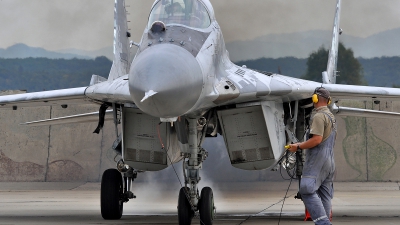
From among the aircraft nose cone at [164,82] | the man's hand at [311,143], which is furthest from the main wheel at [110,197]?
the man's hand at [311,143]

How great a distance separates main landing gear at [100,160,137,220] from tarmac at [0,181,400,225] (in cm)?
15

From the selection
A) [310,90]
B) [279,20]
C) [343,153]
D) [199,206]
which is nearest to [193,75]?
[199,206]

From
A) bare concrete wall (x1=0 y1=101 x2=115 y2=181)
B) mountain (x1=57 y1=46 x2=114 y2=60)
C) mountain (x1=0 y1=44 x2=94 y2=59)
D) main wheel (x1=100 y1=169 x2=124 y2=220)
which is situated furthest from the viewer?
mountain (x1=0 y1=44 x2=94 y2=59)

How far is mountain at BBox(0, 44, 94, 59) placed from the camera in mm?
21263

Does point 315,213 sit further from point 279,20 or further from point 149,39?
point 279,20

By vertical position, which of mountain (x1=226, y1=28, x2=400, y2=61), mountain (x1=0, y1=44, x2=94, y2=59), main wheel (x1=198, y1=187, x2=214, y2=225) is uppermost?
mountain (x1=0, y1=44, x2=94, y2=59)

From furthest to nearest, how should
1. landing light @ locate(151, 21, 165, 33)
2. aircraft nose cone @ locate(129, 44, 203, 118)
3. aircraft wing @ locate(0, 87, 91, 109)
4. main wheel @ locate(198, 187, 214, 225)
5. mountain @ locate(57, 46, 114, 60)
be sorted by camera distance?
mountain @ locate(57, 46, 114, 60)
aircraft wing @ locate(0, 87, 91, 109)
main wheel @ locate(198, 187, 214, 225)
landing light @ locate(151, 21, 165, 33)
aircraft nose cone @ locate(129, 44, 203, 118)

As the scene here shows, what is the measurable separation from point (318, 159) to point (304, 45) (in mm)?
12411

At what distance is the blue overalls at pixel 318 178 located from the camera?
6.04 meters

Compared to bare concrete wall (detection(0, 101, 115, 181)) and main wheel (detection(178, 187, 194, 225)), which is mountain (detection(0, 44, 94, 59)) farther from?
main wheel (detection(178, 187, 194, 225))

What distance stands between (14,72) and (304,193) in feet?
63.7

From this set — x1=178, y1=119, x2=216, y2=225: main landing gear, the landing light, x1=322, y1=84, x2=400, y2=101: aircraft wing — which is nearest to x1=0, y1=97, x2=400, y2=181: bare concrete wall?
x1=322, y1=84, x2=400, y2=101: aircraft wing

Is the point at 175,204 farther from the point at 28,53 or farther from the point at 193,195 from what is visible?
the point at 28,53

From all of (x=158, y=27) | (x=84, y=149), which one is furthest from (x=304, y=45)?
(x=158, y=27)
